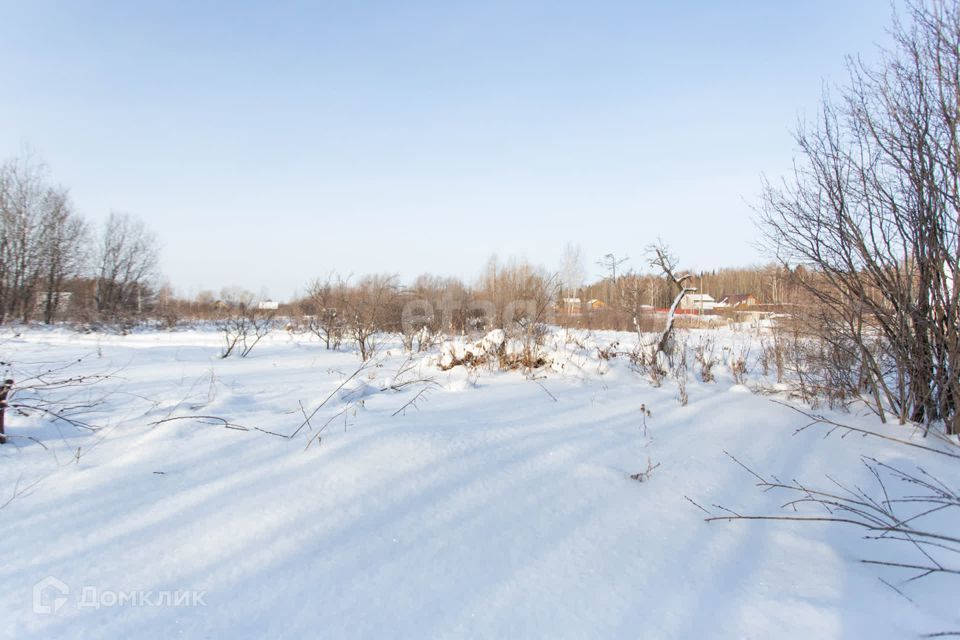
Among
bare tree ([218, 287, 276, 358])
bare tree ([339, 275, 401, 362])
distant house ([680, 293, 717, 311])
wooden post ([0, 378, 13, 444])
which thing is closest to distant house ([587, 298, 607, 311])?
distant house ([680, 293, 717, 311])

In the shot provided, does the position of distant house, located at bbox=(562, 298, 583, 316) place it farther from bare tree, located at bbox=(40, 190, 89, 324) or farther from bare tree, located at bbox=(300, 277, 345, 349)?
bare tree, located at bbox=(40, 190, 89, 324)

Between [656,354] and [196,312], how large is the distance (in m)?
28.9

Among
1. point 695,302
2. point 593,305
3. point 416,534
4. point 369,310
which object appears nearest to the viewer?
point 416,534

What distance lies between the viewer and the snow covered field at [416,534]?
1.47 meters

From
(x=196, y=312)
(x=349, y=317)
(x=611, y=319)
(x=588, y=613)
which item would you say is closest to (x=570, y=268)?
(x=611, y=319)

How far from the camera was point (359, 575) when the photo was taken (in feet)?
5.37

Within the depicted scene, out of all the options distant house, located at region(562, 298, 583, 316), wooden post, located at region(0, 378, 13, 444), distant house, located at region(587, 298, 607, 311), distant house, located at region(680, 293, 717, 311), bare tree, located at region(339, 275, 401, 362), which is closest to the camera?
wooden post, located at region(0, 378, 13, 444)

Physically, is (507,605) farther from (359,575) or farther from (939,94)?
(939,94)

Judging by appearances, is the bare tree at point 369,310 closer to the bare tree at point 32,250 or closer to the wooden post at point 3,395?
the wooden post at point 3,395

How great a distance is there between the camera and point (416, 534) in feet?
6.30

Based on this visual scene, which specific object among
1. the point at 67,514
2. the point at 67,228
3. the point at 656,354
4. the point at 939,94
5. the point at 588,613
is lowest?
the point at 588,613

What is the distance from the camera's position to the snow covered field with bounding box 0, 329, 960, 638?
1469 millimetres

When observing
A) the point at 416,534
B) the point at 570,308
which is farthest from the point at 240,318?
the point at 570,308

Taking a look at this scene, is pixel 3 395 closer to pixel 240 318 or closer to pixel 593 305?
pixel 240 318
